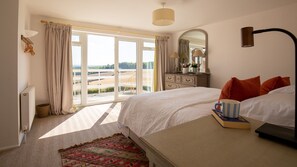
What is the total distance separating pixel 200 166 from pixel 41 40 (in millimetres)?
4218

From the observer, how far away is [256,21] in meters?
3.29

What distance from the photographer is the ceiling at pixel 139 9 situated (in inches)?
110

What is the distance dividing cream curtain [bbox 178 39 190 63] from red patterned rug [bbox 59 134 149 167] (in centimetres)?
336

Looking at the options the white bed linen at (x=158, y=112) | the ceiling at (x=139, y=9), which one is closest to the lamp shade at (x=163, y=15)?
the ceiling at (x=139, y=9)

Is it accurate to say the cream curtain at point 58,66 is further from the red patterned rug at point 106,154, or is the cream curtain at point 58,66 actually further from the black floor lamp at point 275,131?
the black floor lamp at point 275,131

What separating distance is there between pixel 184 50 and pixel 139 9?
7.44ft

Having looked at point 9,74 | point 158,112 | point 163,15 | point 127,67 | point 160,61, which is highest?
point 163,15

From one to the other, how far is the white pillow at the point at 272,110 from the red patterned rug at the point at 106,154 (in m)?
1.23

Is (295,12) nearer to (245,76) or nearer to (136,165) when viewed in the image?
(245,76)

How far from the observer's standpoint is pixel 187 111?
1495 mm

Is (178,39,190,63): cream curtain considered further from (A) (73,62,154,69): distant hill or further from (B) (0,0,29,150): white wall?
(B) (0,0,29,150): white wall

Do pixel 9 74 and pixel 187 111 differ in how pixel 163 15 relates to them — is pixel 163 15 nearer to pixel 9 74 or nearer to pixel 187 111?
pixel 187 111

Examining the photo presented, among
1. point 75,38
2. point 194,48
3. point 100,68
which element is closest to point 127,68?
point 100,68

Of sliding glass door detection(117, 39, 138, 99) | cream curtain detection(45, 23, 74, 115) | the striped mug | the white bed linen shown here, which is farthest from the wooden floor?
the striped mug
